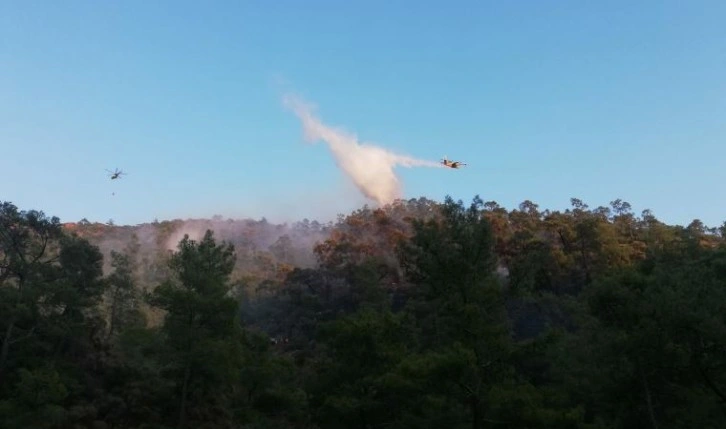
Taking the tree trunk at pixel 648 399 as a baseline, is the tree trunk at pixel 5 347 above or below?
below

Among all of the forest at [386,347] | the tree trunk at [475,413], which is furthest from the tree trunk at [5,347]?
the tree trunk at [475,413]

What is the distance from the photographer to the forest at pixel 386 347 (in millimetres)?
17141

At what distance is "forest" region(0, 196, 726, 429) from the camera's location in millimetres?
17141

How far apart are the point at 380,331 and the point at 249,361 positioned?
970 cm

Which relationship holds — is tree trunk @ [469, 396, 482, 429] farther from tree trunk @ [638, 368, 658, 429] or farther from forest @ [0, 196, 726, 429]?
tree trunk @ [638, 368, 658, 429]

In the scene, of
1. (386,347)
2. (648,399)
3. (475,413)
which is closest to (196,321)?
(386,347)

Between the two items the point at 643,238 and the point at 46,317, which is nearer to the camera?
the point at 46,317

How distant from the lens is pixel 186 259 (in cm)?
2797

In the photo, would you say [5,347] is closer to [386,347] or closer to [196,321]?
[196,321]

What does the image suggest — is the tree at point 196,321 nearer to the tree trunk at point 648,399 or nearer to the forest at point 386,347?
the forest at point 386,347

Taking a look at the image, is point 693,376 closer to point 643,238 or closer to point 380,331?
point 380,331

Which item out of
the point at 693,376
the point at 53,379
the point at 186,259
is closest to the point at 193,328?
the point at 186,259

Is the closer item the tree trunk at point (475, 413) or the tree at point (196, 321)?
the tree trunk at point (475, 413)

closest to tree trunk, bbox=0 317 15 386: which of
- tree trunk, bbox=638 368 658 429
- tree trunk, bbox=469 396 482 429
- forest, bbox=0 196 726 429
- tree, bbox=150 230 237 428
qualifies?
forest, bbox=0 196 726 429
